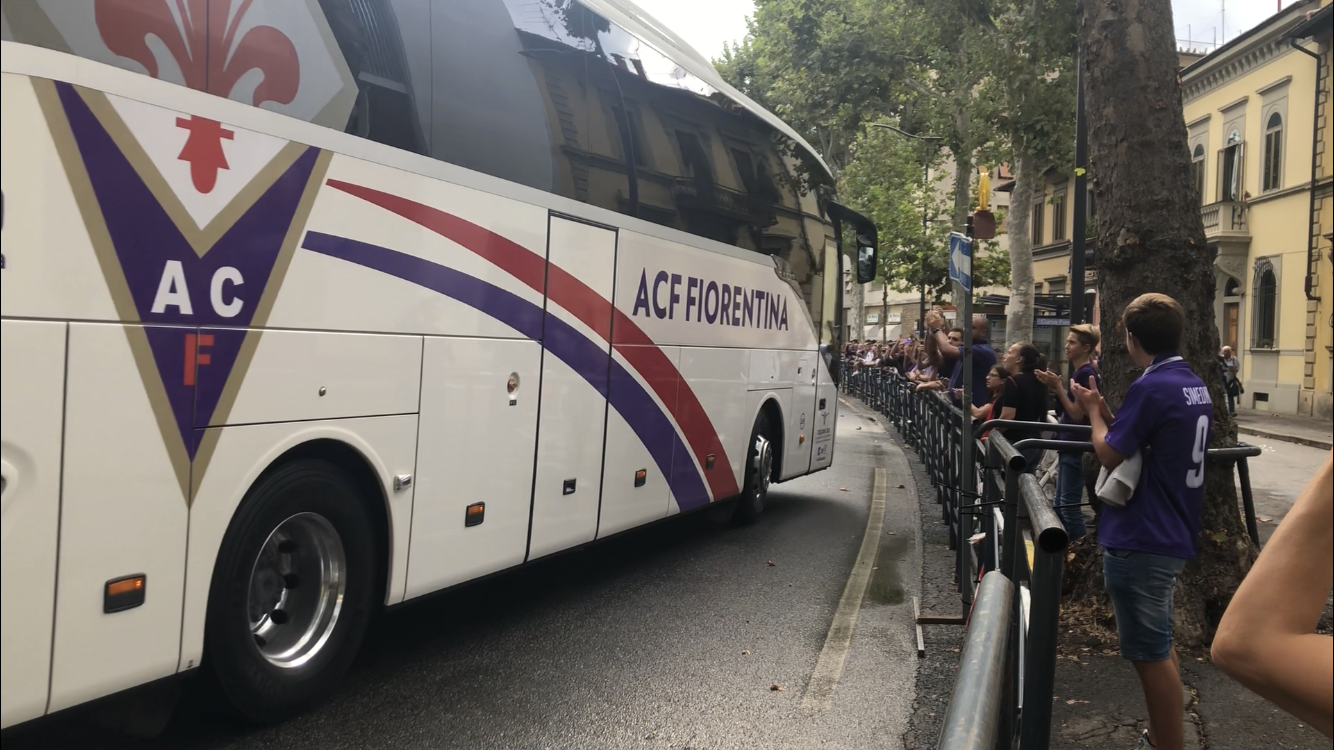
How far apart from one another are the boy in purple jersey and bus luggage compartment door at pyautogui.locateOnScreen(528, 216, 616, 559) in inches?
127

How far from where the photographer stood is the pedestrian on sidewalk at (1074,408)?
23.2 feet

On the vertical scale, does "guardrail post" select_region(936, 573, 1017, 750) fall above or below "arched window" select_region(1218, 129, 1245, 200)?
below

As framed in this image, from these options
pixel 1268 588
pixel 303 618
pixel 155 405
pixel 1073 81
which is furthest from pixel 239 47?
pixel 1073 81

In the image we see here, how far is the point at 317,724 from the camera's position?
4656 mm

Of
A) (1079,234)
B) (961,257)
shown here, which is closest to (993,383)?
(961,257)

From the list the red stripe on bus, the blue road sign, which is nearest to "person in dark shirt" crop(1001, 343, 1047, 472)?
the blue road sign

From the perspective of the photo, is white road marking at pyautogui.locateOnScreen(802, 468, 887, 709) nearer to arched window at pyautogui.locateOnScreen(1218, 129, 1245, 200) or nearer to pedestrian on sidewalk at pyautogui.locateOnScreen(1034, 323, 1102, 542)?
pedestrian on sidewalk at pyautogui.locateOnScreen(1034, 323, 1102, 542)

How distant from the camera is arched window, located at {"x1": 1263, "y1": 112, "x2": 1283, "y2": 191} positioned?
104 ft

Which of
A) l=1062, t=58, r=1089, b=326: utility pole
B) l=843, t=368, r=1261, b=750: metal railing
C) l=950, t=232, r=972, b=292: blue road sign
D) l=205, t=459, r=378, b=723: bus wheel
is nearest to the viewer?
l=843, t=368, r=1261, b=750: metal railing

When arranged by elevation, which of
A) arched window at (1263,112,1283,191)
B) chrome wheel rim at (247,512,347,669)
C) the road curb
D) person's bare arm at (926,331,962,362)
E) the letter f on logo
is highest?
arched window at (1263,112,1283,191)

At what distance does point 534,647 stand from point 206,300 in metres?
2.74

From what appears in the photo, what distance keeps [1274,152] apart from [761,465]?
2826 cm

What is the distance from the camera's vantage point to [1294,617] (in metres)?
1.25

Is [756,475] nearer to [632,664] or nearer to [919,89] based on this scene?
[632,664]
